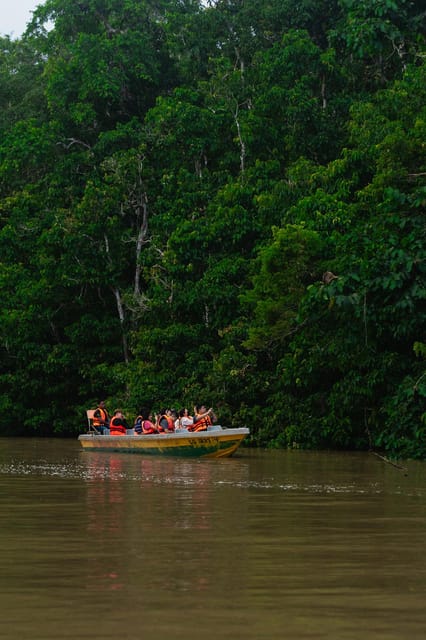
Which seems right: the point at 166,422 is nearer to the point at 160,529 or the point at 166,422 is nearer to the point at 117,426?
the point at 117,426

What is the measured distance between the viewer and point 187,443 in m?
25.4

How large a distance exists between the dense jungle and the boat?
3335 mm

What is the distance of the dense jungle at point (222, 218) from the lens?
27.5 m

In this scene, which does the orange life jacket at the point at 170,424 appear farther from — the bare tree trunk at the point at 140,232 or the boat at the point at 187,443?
the bare tree trunk at the point at 140,232

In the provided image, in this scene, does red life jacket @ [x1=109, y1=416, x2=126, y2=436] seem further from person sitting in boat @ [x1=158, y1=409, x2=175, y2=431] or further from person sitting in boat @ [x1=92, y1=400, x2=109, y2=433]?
person sitting in boat @ [x1=158, y1=409, x2=175, y2=431]

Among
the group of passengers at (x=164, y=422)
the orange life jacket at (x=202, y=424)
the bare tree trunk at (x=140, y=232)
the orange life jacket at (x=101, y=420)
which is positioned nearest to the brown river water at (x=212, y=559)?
the orange life jacket at (x=202, y=424)

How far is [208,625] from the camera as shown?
6371 mm

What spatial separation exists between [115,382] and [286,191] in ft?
28.0

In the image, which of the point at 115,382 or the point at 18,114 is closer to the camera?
the point at 115,382

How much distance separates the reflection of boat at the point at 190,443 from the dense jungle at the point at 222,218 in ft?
11.0

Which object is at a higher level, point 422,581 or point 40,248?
point 40,248

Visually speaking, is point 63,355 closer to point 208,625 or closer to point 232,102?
point 232,102

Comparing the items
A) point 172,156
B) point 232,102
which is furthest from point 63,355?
point 232,102

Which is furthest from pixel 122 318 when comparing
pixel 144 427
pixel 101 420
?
pixel 144 427
